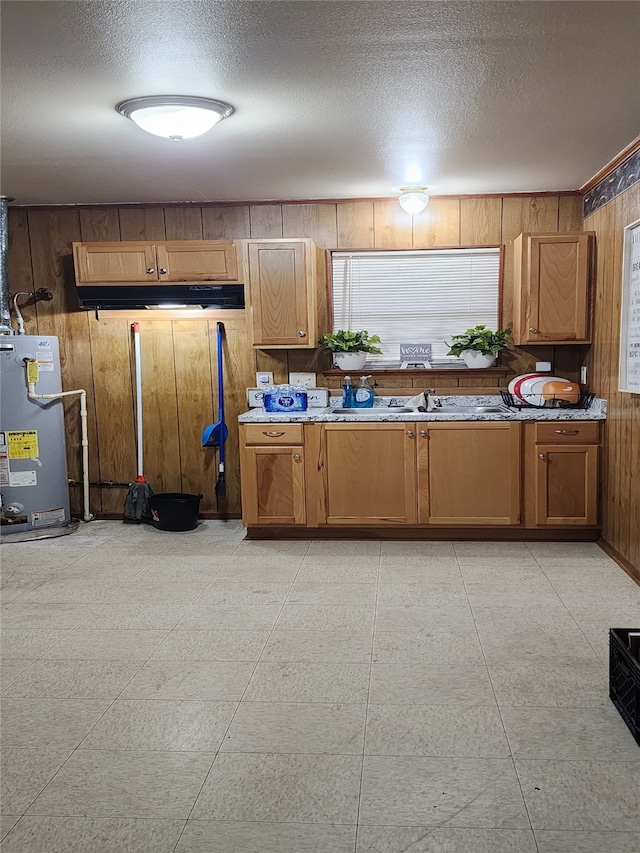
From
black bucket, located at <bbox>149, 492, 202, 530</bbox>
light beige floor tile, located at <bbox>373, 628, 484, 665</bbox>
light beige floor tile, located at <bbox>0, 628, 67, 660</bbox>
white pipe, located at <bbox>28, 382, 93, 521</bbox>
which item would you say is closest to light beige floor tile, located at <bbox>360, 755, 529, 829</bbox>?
light beige floor tile, located at <bbox>373, 628, 484, 665</bbox>

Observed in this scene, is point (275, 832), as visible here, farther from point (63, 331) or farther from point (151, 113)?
point (63, 331)

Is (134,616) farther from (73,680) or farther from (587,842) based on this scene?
(587,842)

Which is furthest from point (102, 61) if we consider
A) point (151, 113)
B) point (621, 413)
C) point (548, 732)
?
point (621, 413)

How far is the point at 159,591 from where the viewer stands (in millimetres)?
3844

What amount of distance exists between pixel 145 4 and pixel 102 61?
0.51 meters

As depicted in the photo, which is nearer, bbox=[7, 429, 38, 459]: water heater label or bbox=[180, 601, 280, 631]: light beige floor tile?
bbox=[180, 601, 280, 631]: light beige floor tile

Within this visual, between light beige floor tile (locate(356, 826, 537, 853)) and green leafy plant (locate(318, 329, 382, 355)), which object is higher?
green leafy plant (locate(318, 329, 382, 355))

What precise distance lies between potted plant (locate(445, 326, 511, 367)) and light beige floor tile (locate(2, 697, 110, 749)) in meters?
3.32

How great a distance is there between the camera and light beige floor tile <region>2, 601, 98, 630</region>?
11.1ft

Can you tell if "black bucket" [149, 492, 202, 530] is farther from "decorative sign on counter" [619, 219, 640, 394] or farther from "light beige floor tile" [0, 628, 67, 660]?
"decorative sign on counter" [619, 219, 640, 394]

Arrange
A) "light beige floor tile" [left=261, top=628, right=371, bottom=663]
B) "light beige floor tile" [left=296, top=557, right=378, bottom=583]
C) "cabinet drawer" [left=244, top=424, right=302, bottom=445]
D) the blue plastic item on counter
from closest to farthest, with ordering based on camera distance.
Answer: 1. "light beige floor tile" [left=261, top=628, right=371, bottom=663]
2. "light beige floor tile" [left=296, top=557, right=378, bottom=583]
3. "cabinet drawer" [left=244, top=424, right=302, bottom=445]
4. the blue plastic item on counter

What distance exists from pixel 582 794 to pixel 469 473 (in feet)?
8.67

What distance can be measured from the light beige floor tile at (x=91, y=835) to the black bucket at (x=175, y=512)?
3066mm

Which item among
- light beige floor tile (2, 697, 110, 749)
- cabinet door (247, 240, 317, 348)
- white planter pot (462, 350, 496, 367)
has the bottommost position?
light beige floor tile (2, 697, 110, 749)
